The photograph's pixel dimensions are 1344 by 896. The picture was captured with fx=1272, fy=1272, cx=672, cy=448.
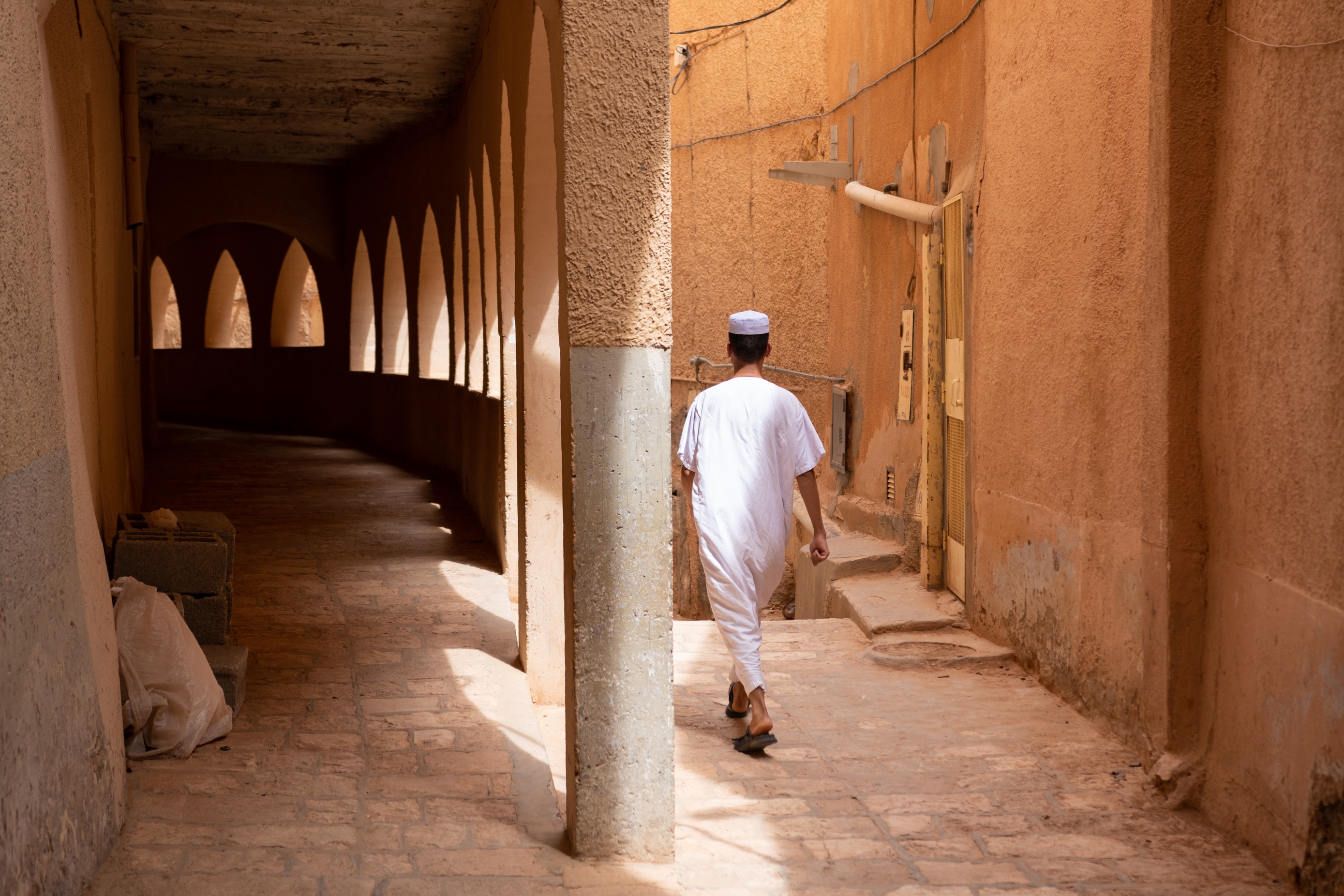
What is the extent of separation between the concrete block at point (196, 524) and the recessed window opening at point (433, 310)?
6.66 m

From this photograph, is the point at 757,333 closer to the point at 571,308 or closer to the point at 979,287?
the point at 571,308

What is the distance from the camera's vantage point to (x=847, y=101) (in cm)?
1043

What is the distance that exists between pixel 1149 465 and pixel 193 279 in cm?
1973

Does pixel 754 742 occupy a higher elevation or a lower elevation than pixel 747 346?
lower

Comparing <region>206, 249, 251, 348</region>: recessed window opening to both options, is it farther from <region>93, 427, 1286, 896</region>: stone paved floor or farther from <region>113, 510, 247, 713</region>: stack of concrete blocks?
<region>113, 510, 247, 713</region>: stack of concrete blocks

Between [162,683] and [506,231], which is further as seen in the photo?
[506,231]

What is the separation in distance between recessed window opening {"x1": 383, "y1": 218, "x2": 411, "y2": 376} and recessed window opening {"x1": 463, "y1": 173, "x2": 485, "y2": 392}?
419cm

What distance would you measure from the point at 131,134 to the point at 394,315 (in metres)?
6.51

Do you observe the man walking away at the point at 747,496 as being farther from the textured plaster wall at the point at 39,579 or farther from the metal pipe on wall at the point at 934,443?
the metal pipe on wall at the point at 934,443

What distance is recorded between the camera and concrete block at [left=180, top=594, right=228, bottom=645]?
221 inches

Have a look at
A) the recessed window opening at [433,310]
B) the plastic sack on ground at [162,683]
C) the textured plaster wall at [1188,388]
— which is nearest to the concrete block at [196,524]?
the plastic sack on ground at [162,683]

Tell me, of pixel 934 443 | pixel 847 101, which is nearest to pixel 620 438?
pixel 934 443

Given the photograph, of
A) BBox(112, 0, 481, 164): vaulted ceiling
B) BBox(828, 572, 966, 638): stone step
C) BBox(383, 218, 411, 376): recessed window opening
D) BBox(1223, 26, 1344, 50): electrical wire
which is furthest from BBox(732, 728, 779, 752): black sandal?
BBox(383, 218, 411, 376): recessed window opening

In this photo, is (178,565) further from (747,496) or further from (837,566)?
(837,566)
